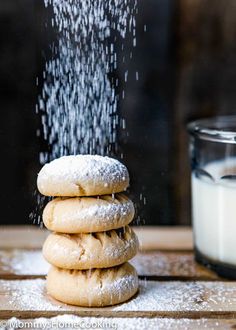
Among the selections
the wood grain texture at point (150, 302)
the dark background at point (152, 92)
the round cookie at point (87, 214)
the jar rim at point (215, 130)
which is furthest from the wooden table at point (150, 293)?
the dark background at point (152, 92)

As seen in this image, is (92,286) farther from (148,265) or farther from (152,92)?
(152,92)

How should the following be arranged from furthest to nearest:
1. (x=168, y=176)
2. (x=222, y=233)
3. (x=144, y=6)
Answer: (x=168, y=176)
(x=144, y=6)
(x=222, y=233)

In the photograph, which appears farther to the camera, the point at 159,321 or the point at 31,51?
the point at 31,51

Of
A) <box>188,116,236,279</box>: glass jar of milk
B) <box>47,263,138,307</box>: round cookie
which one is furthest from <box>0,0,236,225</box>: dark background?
<box>47,263,138,307</box>: round cookie

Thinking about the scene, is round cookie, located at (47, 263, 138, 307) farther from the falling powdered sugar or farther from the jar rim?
the falling powdered sugar

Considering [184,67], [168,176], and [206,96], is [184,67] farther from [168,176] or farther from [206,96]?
[168,176]

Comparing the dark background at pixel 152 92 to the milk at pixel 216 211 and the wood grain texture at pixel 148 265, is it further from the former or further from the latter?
the milk at pixel 216 211

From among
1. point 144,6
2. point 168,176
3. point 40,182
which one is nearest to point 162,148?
point 168,176
